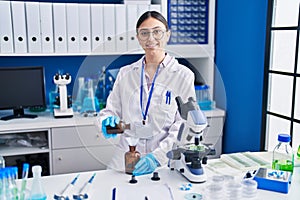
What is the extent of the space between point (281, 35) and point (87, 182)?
1560mm

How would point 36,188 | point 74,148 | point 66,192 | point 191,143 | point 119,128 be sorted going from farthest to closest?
point 74,148
point 119,128
point 191,143
point 66,192
point 36,188

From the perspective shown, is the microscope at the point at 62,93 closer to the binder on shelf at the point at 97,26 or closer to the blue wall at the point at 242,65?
the binder on shelf at the point at 97,26

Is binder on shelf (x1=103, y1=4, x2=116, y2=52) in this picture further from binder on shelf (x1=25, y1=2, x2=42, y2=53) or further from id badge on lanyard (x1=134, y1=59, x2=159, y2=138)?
id badge on lanyard (x1=134, y1=59, x2=159, y2=138)

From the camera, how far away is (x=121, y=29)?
2637 millimetres

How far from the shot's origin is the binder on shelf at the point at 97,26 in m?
2.54

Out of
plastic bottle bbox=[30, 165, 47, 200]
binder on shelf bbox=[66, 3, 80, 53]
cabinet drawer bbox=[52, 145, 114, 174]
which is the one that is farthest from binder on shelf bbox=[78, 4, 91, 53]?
plastic bottle bbox=[30, 165, 47, 200]

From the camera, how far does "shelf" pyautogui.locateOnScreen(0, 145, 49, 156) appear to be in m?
2.38

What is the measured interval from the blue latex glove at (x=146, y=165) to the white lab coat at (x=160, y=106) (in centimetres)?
3

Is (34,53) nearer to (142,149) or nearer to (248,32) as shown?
(142,149)

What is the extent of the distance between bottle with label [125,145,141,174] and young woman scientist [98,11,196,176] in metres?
0.02

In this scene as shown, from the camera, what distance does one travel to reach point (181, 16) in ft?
8.93

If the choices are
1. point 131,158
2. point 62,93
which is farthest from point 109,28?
point 131,158

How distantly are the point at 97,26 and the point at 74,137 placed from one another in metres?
0.82

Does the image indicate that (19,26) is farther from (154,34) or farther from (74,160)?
(154,34)
